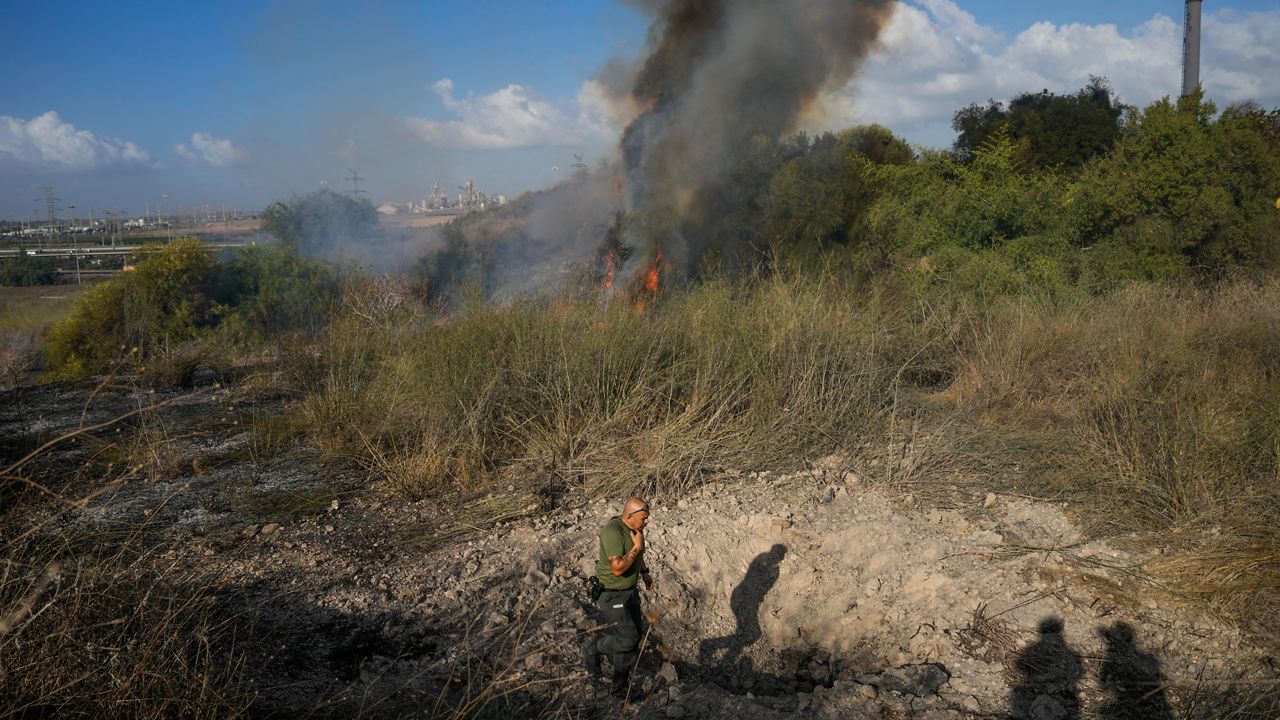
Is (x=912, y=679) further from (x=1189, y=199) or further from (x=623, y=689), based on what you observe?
(x=1189, y=199)

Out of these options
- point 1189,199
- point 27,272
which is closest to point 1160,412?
point 1189,199

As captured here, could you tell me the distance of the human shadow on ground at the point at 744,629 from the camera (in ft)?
14.1

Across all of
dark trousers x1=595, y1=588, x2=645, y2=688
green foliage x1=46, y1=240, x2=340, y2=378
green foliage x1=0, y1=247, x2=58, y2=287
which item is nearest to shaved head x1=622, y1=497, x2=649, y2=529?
dark trousers x1=595, y1=588, x2=645, y2=688

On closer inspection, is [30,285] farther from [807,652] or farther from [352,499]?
[807,652]

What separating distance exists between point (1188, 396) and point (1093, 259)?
5856mm

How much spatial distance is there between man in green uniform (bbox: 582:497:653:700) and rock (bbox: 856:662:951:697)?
1135mm

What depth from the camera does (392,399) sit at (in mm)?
6164

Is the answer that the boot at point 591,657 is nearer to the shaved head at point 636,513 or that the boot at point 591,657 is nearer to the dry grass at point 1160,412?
the shaved head at point 636,513

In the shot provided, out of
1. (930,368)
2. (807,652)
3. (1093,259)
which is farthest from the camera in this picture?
(1093,259)

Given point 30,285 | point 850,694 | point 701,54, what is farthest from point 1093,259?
point 30,285

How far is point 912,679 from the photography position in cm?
381

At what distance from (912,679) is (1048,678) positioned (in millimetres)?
612

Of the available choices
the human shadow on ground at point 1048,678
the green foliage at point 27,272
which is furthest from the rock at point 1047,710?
the green foliage at point 27,272

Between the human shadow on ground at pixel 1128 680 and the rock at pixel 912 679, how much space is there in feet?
2.21
